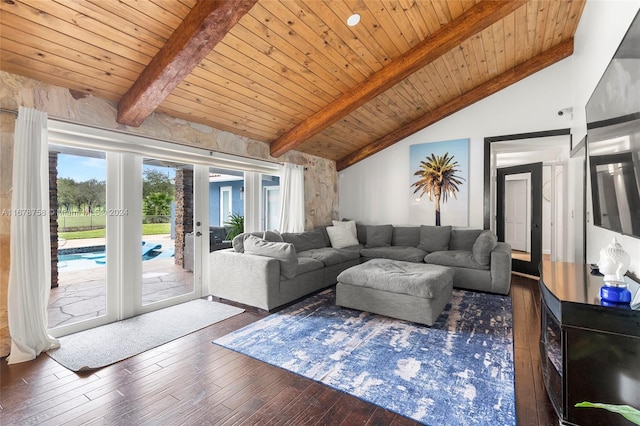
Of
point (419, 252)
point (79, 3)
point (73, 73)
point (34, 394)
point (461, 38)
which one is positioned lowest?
point (34, 394)

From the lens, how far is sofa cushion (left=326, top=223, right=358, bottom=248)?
5217 mm

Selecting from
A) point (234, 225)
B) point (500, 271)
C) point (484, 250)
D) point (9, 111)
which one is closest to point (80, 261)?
point (9, 111)

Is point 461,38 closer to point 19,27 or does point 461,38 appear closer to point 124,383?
point 19,27

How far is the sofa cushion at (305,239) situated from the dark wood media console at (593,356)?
330 cm

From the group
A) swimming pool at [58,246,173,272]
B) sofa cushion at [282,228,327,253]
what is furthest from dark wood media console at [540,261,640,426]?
swimming pool at [58,246,173,272]

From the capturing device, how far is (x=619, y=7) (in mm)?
2258

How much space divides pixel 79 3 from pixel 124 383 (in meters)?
2.51

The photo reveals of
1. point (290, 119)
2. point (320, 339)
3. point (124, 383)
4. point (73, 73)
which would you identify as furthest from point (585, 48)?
point (124, 383)

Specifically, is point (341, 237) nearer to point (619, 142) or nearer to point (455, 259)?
point (455, 259)

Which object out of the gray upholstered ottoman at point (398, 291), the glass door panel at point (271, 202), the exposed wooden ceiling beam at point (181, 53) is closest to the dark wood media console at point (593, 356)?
the gray upholstered ottoman at point (398, 291)

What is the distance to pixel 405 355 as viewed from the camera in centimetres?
237

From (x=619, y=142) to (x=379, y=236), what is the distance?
149 inches

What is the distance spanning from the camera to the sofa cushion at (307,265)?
3.68m

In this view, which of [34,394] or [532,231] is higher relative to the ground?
[532,231]
